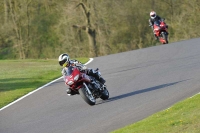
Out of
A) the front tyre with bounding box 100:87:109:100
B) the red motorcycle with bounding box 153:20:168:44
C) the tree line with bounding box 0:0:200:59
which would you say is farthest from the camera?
the tree line with bounding box 0:0:200:59

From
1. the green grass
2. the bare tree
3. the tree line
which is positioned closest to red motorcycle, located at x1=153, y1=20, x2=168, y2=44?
the green grass

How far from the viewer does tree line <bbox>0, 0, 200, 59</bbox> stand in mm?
46656

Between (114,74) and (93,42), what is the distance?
28.9m

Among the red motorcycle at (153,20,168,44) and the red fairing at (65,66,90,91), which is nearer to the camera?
the red fairing at (65,66,90,91)

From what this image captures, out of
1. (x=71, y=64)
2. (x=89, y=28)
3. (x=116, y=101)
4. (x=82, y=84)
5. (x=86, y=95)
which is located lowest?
(x=116, y=101)

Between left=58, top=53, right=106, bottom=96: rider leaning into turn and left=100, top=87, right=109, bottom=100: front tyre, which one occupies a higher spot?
left=58, top=53, right=106, bottom=96: rider leaning into turn

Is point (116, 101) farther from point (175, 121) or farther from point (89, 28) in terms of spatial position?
point (89, 28)

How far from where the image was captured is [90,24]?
156ft

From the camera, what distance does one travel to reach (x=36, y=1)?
164 feet

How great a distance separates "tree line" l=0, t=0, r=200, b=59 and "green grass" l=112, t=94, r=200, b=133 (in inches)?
1423

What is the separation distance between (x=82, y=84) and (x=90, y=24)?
34.2 m

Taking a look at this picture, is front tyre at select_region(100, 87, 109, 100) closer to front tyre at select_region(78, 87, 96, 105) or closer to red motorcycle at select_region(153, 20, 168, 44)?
front tyre at select_region(78, 87, 96, 105)

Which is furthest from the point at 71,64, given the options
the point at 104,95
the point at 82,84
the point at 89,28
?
the point at 89,28

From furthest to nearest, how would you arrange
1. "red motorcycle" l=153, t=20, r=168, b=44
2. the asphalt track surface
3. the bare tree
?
the bare tree → "red motorcycle" l=153, t=20, r=168, b=44 → the asphalt track surface
